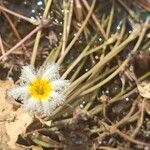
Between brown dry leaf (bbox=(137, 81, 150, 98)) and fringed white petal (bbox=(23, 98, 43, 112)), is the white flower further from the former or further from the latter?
brown dry leaf (bbox=(137, 81, 150, 98))

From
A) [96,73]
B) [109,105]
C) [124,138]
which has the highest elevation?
[96,73]

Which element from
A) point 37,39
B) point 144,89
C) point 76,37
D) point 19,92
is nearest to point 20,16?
point 37,39

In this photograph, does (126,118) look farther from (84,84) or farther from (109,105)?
(84,84)

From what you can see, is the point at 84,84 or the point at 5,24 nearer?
the point at 84,84

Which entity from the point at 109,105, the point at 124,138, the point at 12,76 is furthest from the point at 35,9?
the point at 124,138

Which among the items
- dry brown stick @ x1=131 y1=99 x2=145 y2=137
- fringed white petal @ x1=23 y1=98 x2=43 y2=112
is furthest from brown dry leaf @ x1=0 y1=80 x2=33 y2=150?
dry brown stick @ x1=131 y1=99 x2=145 y2=137
